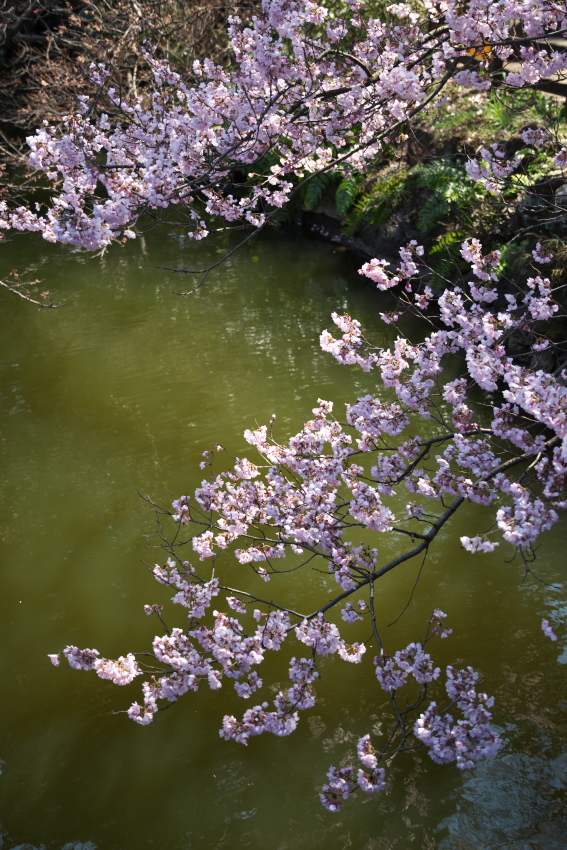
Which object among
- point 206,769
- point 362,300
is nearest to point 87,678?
point 206,769

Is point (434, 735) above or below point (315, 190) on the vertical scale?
below

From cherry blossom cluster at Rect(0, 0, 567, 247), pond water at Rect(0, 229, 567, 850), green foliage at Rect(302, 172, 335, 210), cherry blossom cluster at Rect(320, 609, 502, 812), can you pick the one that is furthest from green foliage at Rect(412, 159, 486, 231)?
cherry blossom cluster at Rect(320, 609, 502, 812)

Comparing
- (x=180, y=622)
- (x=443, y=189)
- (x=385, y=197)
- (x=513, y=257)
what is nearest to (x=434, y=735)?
(x=180, y=622)

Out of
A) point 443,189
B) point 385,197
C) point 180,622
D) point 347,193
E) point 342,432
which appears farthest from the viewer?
point 347,193

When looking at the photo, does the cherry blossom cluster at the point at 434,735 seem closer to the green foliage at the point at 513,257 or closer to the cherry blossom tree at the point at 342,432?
the cherry blossom tree at the point at 342,432

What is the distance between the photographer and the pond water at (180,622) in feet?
11.5

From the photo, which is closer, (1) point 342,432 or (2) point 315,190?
(1) point 342,432

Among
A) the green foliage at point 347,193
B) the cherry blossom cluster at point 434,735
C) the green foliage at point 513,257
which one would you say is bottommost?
the cherry blossom cluster at point 434,735

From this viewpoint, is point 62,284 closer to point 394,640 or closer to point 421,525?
point 421,525

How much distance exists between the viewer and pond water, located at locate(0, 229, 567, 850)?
3498 millimetres

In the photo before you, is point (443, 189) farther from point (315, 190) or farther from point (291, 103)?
point (291, 103)

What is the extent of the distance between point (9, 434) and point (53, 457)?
649 mm

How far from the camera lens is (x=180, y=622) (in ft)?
15.3

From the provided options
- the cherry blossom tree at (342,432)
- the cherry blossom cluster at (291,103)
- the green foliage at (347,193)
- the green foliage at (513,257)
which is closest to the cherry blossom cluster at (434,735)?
the cherry blossom tree at (342,432)
